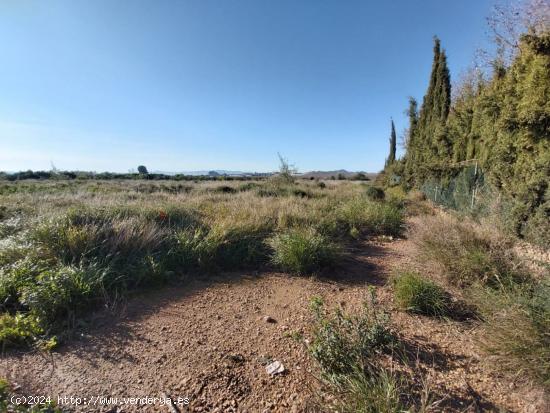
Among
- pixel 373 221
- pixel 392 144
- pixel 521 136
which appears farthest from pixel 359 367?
pixel 392 144

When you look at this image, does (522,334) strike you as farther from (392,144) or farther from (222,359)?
(392,144)

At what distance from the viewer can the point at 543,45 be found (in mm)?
4047

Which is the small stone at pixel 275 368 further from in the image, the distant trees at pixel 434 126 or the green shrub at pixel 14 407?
the distant trees at pixel 434 126

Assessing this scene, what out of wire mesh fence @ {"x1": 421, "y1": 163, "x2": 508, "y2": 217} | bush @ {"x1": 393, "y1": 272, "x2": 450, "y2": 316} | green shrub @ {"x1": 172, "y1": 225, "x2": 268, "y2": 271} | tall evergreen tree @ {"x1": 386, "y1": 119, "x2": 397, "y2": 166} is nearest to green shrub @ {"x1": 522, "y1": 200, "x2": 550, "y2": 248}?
wire mesh fence @ {"x1": 421, "y1": 163, "x2": 508, "y2": 217}

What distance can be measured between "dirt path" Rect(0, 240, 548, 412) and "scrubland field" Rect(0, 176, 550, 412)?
1cm

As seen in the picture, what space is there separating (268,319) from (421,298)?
1720 mm

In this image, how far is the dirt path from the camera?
64.7 inches

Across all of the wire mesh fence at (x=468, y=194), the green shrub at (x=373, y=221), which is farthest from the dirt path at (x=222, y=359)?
the wire mesh fence at (x=468, y=194)

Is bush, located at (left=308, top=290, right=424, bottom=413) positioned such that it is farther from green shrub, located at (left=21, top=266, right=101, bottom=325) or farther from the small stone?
green shrub, located at (left=21, top=266, right=101, bottom=325)

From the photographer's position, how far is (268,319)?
8.64 ft

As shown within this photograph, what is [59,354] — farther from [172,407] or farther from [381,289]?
[381,289]

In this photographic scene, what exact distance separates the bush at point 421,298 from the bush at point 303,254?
52.8 inches

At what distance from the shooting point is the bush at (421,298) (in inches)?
103

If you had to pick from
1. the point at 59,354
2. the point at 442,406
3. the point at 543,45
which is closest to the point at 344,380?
the point at 442,406
